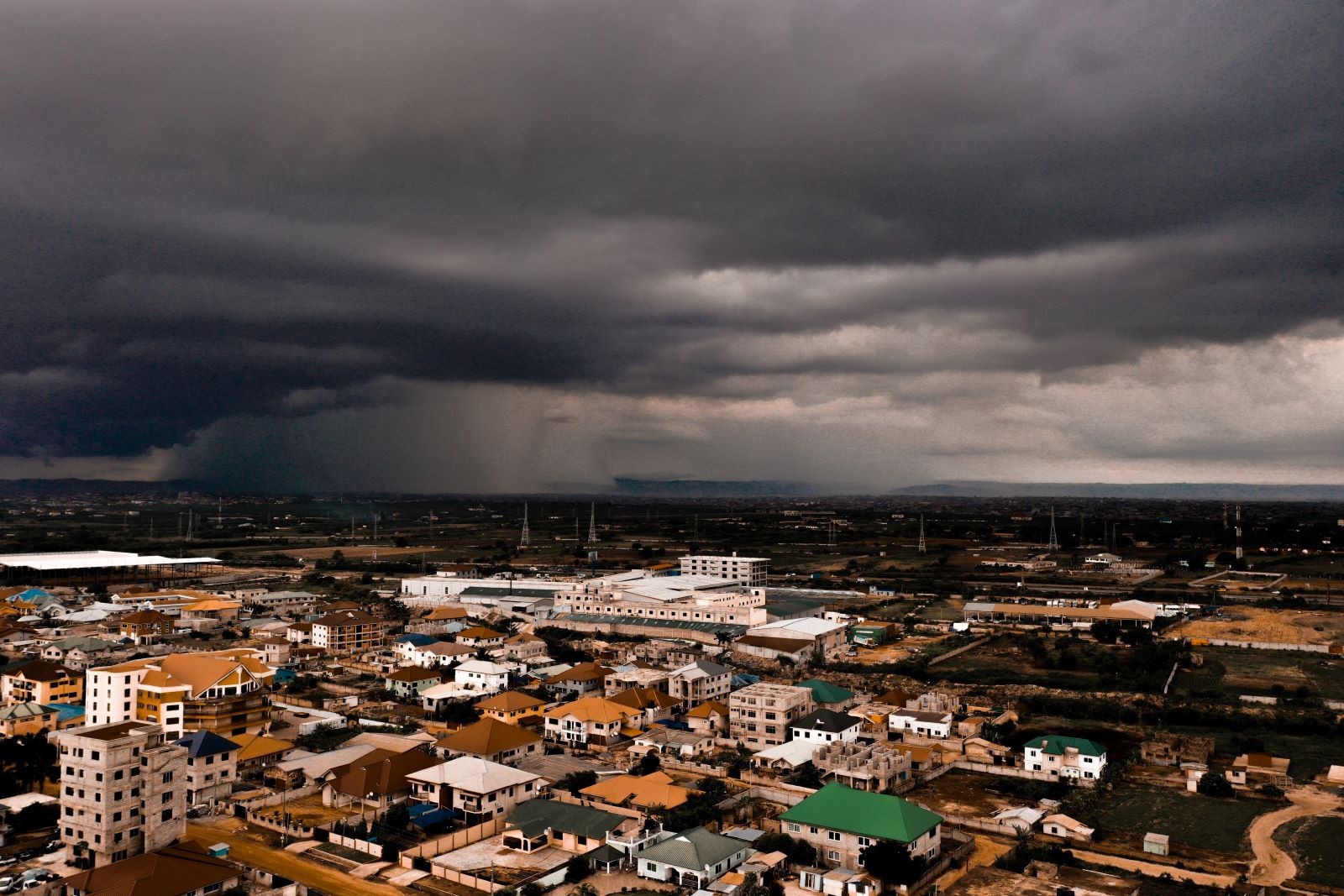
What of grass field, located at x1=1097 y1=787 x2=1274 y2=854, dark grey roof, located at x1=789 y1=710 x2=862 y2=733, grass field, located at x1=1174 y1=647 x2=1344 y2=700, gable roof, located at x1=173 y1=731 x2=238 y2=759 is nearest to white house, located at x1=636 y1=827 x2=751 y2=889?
dark grey roof, located at x1=789 y1=710 x2=862 y2=733

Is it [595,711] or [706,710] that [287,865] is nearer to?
[595,711]

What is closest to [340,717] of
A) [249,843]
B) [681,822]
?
[249,843]

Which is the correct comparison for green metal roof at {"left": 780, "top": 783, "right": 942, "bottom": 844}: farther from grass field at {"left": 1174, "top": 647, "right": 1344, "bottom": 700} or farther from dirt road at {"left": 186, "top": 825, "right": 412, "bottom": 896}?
grass field at {"left": 1174, "top": 647, "right": 1344, "bottom": 700}

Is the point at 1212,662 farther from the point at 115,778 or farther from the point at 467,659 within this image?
the point at 115,778

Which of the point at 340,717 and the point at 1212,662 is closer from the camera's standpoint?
the point at 340,717

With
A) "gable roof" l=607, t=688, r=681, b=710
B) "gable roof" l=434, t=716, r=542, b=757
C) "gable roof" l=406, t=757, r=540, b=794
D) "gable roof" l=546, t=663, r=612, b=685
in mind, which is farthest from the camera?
"gable roof" l=546, t=663, r=612, b=685
